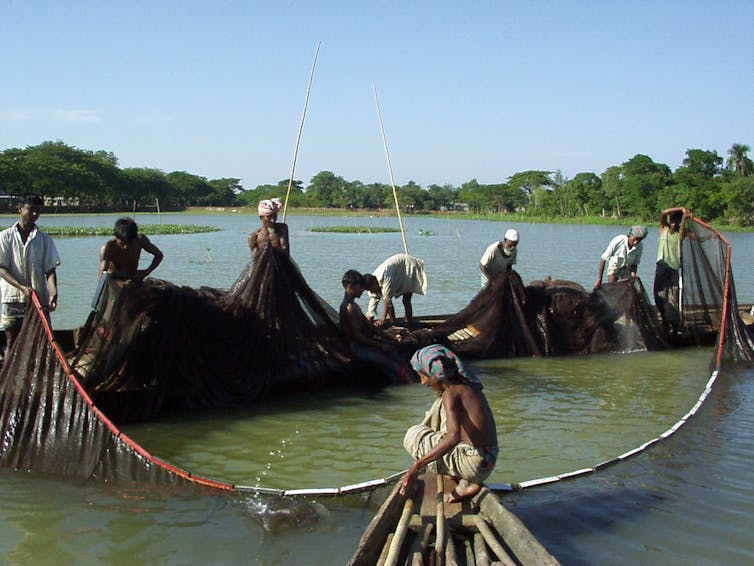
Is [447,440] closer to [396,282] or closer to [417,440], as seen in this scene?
[417,440]

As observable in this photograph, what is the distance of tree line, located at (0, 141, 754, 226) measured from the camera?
49500mm

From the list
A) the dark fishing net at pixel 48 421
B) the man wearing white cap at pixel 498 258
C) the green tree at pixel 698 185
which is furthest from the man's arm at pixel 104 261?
the green tree at pixel 698 185

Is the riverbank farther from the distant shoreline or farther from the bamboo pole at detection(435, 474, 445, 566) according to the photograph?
the bamboo pole at detection(435, 474, 445, 566)

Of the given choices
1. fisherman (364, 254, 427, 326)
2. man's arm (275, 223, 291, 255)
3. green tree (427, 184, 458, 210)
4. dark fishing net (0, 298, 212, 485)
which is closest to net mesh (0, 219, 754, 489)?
dark fishing net (0, 298, 212, 485)

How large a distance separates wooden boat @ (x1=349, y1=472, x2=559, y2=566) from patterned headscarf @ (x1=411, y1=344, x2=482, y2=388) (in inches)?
23.2

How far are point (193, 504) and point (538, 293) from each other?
5.16 meters

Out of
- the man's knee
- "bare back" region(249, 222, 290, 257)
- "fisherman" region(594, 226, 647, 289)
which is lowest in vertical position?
the man's knee

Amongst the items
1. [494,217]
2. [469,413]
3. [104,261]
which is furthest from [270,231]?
[494,217]

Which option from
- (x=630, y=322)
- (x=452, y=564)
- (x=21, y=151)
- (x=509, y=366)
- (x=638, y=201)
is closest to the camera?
(x=452, y=564)

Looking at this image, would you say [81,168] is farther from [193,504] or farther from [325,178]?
[193,504]

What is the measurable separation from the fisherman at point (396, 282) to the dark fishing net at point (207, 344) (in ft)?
4.34

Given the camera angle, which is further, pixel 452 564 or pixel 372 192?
pixel 372 192

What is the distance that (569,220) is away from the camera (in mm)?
61812

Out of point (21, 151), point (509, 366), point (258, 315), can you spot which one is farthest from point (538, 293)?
point (21, 151)
